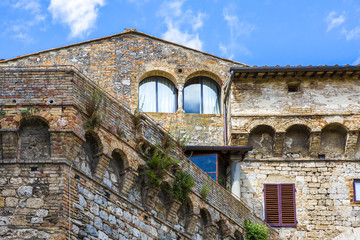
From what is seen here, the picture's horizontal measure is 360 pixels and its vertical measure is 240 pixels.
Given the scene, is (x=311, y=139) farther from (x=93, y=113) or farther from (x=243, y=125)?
(x=93, y=113)

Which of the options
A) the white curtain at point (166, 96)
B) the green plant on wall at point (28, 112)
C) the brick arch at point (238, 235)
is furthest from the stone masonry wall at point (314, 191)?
the green plant on wall at point (28, 112)

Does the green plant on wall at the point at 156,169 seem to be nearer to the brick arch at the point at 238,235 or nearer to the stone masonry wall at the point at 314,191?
the brick arch at the point at 238,235

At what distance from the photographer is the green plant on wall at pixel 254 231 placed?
72.6 feet

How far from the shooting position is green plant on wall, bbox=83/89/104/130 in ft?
56.4

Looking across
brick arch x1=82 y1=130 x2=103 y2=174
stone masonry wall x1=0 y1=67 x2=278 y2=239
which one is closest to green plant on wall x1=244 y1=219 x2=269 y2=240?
stone masonry wall x1=0 y1=67 x2=278 y2=239

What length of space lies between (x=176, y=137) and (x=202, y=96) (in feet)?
18.9

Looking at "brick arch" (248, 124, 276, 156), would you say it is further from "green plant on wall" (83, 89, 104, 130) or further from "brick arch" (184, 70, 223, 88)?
"green plant on wall" (83, 89, 104, 130)

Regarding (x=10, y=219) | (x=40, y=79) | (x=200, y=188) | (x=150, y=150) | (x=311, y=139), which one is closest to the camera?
(x=10, y=219)

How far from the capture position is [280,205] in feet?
81.9

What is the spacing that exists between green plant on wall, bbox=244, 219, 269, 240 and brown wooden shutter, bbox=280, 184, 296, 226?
2.29 metres

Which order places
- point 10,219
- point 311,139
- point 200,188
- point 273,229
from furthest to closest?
point 311,139 < point 273,229 < point 200,188 < point 10,219

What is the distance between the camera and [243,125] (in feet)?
84.3

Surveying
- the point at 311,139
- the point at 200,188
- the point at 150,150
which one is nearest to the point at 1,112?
the point at 150,150

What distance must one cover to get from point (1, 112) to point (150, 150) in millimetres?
4045
